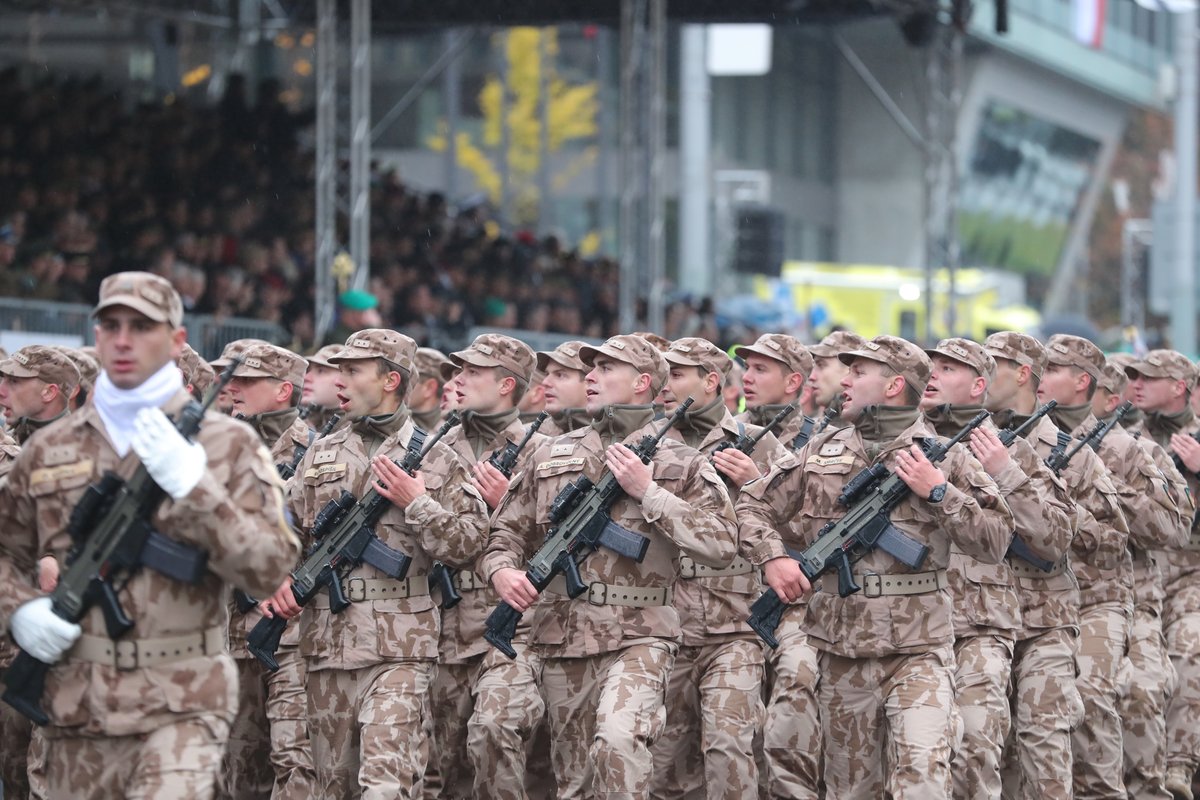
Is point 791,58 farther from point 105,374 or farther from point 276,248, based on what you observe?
point 105,374

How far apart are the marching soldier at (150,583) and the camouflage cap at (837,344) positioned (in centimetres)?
351

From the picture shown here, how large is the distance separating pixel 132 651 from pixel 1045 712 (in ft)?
17.3

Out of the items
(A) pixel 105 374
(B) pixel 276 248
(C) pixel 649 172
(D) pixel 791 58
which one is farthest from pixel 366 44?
(D) pixel 791 58

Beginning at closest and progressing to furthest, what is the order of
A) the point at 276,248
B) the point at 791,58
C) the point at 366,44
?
1. the point at 366,44
2. the point at 276,248
3. the point at 791,58

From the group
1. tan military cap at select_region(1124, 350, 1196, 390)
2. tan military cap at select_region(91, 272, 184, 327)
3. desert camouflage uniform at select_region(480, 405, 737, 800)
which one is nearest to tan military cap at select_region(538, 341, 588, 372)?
desert camouflage uniform at select_region(480, 405, 737, 800)

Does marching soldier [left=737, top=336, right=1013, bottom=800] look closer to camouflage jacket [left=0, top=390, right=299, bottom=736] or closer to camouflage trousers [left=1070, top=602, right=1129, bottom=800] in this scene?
camouflage trousers [left=1070, top=602, right=1129, bottom=800]

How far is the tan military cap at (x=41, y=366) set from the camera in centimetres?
989

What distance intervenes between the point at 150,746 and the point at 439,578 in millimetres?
2909

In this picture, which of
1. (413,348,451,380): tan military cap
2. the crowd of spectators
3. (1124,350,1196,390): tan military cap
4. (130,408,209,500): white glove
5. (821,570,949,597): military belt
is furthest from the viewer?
the crowd of spectators

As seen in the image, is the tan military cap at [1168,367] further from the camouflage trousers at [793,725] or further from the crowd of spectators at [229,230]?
the crowd of spectators at [229,230]

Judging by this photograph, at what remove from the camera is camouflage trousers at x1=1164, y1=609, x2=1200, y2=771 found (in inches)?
488

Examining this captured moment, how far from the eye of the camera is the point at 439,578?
9578mm

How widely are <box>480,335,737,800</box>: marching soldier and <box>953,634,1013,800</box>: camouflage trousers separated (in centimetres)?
140

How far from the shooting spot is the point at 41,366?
32.5ft
